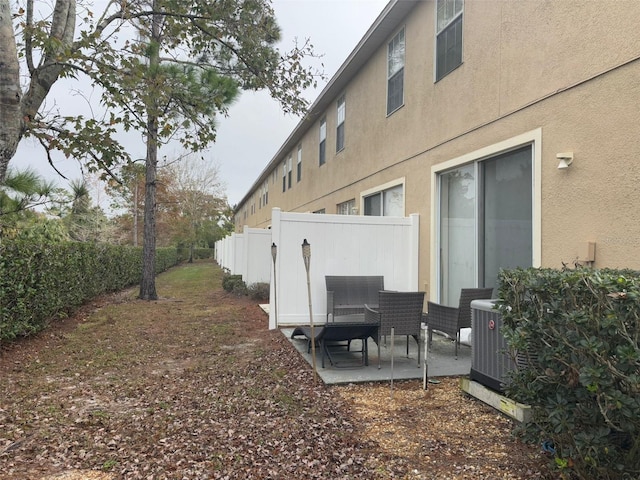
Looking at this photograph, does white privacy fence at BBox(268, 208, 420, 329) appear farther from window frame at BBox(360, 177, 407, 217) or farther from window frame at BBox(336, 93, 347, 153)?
window frame at BBox(336, 93, 347, 153)

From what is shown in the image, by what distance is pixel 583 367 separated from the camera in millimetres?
2068

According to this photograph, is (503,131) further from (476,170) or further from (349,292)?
(349,292)

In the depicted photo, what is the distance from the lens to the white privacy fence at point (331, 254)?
6.45 m

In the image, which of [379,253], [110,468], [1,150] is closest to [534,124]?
[379,253]

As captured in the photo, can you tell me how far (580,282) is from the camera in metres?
2.22

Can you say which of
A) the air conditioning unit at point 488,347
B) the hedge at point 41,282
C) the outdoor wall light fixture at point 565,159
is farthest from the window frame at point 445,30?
the hedge at point 41,282

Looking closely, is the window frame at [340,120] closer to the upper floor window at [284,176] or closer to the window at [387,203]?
the window at [387,203]

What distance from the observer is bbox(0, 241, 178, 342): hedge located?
5.36 metres

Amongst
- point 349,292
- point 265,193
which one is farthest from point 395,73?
point 265,193

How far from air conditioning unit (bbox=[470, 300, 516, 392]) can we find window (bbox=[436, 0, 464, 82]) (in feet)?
13.3

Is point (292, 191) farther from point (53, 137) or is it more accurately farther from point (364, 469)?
point (364, 469)

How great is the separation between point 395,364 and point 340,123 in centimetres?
803

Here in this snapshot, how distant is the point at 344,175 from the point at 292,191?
7055mm

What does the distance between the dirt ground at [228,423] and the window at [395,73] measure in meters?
5.19
